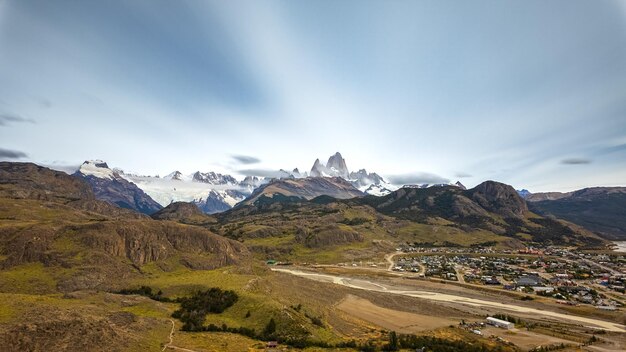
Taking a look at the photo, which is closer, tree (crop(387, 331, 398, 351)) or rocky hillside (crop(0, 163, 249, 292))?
tree (crop(387, 331, 398, 351))

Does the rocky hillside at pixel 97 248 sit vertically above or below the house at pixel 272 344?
above

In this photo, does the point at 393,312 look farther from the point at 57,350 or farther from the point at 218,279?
the point at 57,350

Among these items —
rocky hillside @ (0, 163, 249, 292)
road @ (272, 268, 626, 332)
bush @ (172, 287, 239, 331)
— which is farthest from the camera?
rocky hillside @ (0, 163, 249, 292)

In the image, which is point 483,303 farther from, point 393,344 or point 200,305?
point 200,305

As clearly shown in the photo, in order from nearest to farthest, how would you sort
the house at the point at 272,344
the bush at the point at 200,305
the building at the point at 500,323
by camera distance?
the house at the point at 272,344 → the bush at the point at 200,305 → the building at the point at 500,323

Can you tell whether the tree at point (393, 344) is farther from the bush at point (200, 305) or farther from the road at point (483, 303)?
the road at point (483, 303)

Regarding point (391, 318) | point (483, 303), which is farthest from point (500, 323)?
point (483, 303)

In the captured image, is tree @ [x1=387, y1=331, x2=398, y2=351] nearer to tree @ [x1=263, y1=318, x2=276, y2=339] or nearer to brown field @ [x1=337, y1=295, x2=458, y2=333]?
brown field @ [x1=337, y1=295, x2=458, y2=333]

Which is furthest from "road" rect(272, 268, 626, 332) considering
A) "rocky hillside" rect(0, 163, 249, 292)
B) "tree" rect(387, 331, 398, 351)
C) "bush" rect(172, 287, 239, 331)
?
"bush" rect(172, 287, 239, 331)

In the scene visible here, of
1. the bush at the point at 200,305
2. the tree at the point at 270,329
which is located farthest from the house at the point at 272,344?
the bush at the point at 200,305
